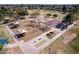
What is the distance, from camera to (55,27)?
1.77 metres

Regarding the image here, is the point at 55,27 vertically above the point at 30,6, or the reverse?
the point at 30,6

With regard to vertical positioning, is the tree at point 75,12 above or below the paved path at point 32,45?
above

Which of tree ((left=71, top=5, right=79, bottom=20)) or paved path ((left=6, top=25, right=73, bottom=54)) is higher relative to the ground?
tree ((left=71, top=5, right=79, bottom=20))

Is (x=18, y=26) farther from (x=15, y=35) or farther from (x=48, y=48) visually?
(x=48, y=48)

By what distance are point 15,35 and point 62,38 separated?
1.26 ft

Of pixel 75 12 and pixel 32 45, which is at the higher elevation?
pixel 75 12

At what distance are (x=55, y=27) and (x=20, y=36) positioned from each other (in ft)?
0.97

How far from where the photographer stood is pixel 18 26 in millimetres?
1770

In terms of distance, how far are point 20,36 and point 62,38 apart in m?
0.34

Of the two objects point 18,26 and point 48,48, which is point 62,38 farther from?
A: point 18,26

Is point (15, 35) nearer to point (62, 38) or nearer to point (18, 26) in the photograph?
point (18, 26)
